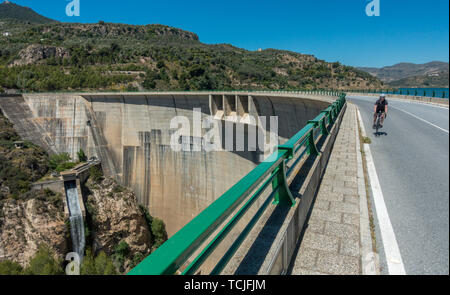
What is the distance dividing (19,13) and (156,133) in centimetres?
19774

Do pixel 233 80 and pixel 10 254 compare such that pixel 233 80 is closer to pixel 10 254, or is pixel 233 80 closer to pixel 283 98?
pixel 283 98

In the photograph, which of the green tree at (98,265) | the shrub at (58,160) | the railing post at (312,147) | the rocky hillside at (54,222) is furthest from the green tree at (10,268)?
the railing post at (312,147)

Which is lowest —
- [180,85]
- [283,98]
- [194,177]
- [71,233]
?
[71,233]

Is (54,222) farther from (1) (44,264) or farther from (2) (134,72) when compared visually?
(2) (134,72)

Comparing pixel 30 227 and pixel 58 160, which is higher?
pixel 58 160

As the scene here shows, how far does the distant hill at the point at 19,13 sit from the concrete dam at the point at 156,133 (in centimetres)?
16914

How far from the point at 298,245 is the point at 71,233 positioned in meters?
25.5

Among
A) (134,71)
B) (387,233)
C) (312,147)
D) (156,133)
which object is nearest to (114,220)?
(156,133)

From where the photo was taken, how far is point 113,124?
3125 cm

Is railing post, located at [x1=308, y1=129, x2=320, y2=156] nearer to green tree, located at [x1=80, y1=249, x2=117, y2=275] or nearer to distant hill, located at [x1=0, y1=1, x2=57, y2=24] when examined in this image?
green tree, located at [x1=80, y1=249, x2=117, y2=275]

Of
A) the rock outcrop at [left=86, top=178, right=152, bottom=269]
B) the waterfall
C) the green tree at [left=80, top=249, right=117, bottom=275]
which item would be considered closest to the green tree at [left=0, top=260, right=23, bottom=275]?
the waterfall

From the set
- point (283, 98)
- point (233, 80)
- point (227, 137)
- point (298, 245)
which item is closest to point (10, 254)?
point (227, 137)

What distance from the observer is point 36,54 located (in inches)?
2221
